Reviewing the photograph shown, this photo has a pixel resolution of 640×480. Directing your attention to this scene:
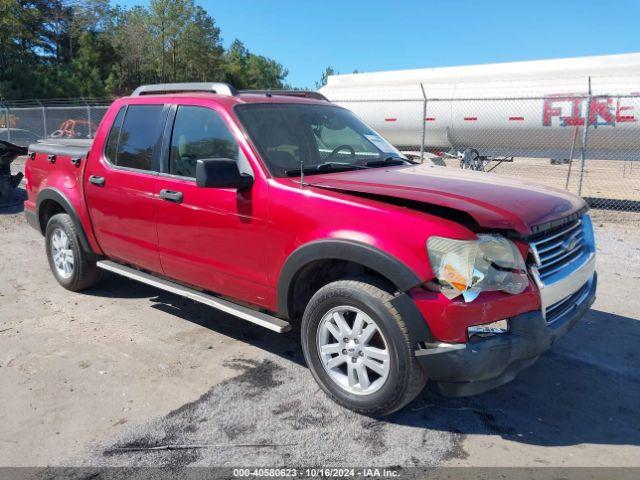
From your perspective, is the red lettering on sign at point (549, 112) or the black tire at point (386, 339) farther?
the red lettering on sign at point (549, 112)

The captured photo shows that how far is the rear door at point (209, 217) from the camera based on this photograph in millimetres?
3672

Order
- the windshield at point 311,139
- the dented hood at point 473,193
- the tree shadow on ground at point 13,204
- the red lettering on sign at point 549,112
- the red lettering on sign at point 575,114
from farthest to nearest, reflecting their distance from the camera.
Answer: the red lettering on sign at point 549,112
the red lettering on sign at point 575,114
the tree shadow on ground at point 13,204
the windshield at point 311,139
the dented hood at point 473,193

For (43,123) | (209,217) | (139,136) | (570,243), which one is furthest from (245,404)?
(43,123)

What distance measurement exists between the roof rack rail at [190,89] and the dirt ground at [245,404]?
197 cm

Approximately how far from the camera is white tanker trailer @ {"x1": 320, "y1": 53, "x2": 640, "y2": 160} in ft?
44.3

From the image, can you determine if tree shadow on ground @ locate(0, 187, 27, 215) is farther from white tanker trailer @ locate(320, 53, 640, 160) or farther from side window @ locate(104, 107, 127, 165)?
white tanker trailer @ locate(320, 53, 640, 160)

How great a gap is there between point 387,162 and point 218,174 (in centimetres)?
148

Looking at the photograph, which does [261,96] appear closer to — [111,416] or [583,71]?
[111,416]

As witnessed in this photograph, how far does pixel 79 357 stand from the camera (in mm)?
4117

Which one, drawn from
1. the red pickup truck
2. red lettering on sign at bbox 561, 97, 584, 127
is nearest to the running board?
the red pickup truck

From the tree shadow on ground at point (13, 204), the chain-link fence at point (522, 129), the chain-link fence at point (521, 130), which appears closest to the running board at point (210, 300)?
the tree shadow on ground at point (13, 204)

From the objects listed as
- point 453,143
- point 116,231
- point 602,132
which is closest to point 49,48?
point 453,143

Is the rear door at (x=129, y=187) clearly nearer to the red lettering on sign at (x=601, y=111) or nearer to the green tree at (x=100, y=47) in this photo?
the red lettering on sign at (x=601, y=111)

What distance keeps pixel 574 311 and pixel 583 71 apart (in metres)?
13.2
